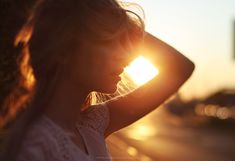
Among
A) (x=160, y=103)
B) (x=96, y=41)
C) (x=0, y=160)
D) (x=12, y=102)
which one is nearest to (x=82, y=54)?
(x=96, y=41)

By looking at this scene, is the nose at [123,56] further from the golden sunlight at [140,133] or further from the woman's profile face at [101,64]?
the golden sunlight at [140,133]

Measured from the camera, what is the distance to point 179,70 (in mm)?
2990

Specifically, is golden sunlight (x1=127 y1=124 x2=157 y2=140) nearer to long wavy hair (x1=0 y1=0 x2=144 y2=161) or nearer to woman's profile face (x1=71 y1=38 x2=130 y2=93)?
woman's profile face (x1=71 y1=38 x2=130 y2=93)

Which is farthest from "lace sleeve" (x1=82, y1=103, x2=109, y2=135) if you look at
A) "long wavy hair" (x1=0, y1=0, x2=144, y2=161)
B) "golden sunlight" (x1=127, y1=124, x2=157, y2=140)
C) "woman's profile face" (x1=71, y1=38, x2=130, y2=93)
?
"golden sunlight" (x1=127, y1=124, x2=157, y2=140)

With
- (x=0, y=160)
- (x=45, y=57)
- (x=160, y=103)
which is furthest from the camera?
(x=160, y=103)

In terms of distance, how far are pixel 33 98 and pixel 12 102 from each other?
0.17m

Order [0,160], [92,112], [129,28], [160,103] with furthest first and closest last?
[160,103], [92,112], [129,28], [0,160]

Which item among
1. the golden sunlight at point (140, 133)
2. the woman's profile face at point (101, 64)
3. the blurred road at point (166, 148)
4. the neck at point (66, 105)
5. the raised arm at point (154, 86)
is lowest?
the golden sunlight at point (140, 133)

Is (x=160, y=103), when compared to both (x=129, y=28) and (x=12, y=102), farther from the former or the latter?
(x=12, y=102)

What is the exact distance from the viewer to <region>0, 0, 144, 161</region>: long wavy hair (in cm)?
219

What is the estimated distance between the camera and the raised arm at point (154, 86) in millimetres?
2803

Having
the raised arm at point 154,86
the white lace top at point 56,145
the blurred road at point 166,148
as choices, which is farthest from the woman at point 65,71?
the blurred road at point 166,148

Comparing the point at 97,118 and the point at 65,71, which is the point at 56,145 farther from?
the point at 97,118

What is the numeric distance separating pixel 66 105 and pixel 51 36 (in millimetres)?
246
